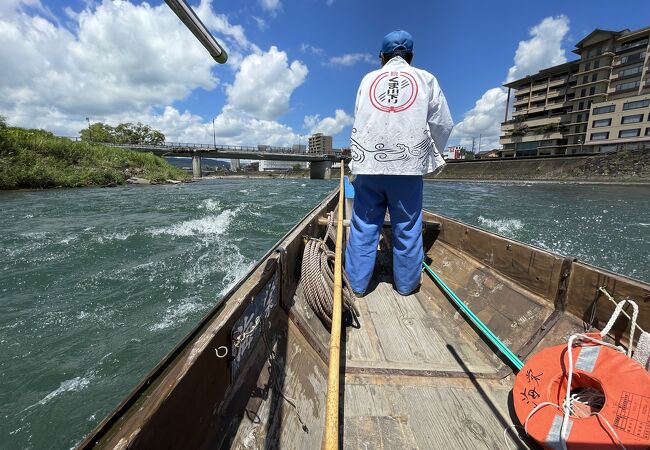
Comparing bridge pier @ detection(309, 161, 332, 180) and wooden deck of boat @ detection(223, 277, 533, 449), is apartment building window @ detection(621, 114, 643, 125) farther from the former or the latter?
wooden deck of boat @ detection(223, 277, 533, 449)

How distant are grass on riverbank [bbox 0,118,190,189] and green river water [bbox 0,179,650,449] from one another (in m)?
10.9

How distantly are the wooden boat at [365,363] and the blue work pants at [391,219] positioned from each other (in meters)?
0.36

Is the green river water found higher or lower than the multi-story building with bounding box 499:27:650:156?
lower

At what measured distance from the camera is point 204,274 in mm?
5117

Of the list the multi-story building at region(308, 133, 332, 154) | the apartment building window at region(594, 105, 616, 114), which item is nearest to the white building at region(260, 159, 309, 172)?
the multi-story building at region(308, 133, 332, 154)

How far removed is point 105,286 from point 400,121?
16.1ft

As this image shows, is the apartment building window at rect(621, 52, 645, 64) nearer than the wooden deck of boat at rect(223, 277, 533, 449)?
No

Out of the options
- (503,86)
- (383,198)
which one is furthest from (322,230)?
(503,86)

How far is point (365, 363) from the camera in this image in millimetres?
2010

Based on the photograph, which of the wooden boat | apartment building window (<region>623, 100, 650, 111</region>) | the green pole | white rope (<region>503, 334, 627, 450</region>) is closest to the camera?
the wooden boat

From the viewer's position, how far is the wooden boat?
1098 mm

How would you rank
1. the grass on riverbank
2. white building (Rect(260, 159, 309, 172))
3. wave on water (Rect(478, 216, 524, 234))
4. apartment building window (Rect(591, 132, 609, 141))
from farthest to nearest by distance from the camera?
white building (Rect(260, 159, 309, 172)) < apartment building window (Rect(591, 132, 609, 141)) < the grass on riverbank < wave on water (Rect(478, 216, 524, 234))

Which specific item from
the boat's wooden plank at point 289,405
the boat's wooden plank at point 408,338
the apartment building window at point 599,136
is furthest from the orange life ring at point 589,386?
the apartment building window at point 599,136

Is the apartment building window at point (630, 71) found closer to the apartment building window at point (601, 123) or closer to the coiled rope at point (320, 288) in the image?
the apartment building window at point (601, 123)
